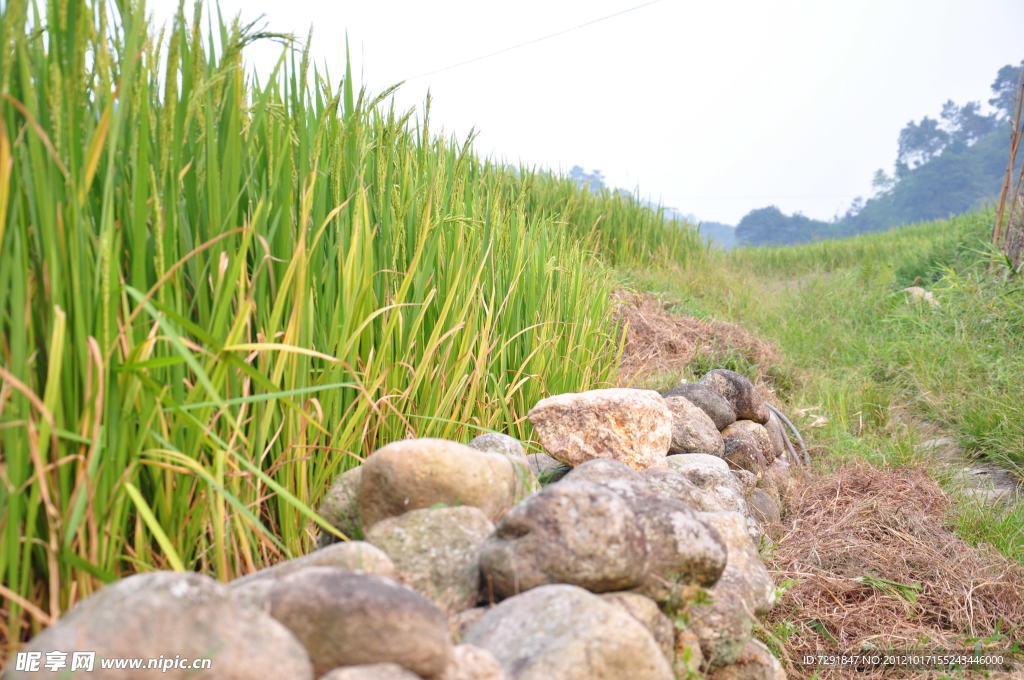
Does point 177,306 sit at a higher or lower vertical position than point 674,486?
higher

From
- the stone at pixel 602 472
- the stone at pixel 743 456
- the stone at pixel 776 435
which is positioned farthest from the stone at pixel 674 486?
the stone at pixel 776 435

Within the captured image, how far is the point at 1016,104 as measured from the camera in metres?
7.16

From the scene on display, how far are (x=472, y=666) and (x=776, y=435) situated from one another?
361 cm

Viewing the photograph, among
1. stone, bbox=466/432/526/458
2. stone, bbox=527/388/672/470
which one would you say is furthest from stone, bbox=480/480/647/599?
stone, bbox=527/388/672/470

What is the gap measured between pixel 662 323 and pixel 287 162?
485 cm

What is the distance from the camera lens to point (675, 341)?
5.88 metres

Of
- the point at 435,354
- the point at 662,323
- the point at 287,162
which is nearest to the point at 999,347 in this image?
the point at 662,323

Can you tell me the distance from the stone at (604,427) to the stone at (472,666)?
56.0 inches

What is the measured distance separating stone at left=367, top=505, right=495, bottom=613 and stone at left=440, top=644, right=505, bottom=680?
0.29m

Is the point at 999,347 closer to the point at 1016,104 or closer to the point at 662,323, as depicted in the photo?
the point at 662,323

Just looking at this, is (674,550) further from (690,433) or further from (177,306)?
(690,433)

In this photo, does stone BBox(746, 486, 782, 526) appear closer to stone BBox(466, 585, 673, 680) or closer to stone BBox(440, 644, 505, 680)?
stone BBox(466, 585, 673, 680)

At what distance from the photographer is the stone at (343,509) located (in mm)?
1745

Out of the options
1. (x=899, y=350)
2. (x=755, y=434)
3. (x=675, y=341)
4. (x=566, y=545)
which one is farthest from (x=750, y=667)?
(x=899, y=350)
